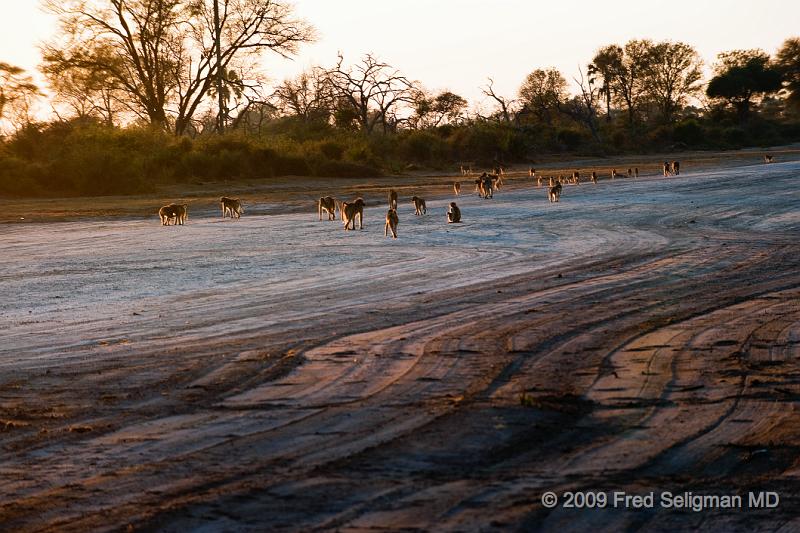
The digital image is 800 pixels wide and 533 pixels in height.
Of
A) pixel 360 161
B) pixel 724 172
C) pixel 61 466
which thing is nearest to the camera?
pixel 61 466

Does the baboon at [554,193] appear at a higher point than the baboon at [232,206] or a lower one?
lower

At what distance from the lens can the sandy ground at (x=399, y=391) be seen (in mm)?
5168

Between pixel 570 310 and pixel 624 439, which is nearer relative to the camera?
pixel 624 439

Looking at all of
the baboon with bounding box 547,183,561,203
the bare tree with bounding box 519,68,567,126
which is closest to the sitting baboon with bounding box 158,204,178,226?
the baboon with bounding box 547,183,561,203

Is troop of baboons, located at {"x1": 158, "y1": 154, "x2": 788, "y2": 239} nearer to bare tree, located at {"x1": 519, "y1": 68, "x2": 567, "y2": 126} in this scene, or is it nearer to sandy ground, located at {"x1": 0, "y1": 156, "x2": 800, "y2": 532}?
sandy ground, located at {"x1": 0, "y1": 156, "x2": 800, "y2": 532}

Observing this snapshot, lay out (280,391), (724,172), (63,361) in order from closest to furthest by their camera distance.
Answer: (280,391) → (63,361) → (724,172)

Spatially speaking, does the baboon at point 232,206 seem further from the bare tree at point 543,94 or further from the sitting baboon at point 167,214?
the bare tree at point 543,94

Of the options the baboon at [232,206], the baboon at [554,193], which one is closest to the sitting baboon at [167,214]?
the baboon at [232,206]

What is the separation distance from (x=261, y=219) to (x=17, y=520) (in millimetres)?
23640

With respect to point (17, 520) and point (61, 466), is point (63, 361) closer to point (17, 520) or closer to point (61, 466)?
point (61, 466)

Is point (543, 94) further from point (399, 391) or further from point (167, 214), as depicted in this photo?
point (399, 391)

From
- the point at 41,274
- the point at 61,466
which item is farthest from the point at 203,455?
the point at 41,274

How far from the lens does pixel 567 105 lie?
92.3m

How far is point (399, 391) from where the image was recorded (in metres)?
7.48
